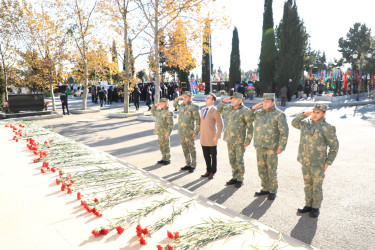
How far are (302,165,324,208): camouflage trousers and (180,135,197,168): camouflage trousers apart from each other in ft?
9.22

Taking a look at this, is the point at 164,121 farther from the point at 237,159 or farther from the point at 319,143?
the point at 319,143

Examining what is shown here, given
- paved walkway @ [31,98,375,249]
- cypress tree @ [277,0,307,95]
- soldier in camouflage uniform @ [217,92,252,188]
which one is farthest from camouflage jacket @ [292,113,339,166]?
cypress tree @ [277,0,307,95]

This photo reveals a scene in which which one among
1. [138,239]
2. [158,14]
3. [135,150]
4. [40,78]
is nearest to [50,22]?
[40,78]

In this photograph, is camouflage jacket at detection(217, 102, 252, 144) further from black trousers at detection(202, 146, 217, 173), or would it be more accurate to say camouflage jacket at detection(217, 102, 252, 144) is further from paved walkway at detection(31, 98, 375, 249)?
paved walkway at detection(31, 98, 375, 249)

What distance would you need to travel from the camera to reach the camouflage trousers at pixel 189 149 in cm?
658

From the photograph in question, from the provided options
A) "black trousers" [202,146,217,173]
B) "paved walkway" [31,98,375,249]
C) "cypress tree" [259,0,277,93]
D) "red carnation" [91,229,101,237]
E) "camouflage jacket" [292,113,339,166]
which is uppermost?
"cypress tree" [259,0,277,93]

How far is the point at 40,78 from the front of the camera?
19484mm

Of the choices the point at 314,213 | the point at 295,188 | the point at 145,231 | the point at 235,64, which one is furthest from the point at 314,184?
the point at 235,64

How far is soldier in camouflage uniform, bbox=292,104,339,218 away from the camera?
4117 mm

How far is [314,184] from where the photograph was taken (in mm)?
4234

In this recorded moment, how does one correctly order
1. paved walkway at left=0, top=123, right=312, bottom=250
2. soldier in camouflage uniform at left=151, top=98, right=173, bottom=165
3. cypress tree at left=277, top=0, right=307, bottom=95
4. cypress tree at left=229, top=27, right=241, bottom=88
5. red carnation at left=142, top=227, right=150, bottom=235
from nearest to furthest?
paved walkway at left=0, top=123, right=312, bottom=250 → red carnation at left=142, top=227, right=150, bottom=235 → soldier in camouflage uniform at left=151, top=98, right=173, bottom=165 → cypress tree at left=277, top=0, right=307, bottom=95 → cypress tree at left=229, top=27, right=241, bottom=88

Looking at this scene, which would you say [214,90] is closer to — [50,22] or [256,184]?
[50,22]

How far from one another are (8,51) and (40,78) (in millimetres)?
4305

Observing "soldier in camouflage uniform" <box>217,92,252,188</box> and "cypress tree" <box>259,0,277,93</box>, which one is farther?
"cypress tree" <box>259,0,277,93</box>
